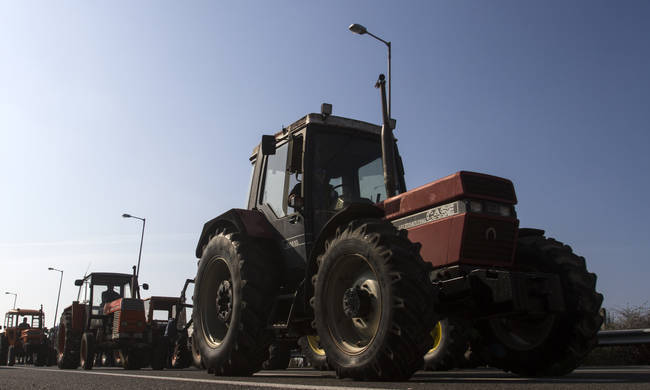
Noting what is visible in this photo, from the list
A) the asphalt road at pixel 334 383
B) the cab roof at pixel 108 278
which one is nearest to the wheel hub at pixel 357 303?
the asphalt road at pixel 334 383

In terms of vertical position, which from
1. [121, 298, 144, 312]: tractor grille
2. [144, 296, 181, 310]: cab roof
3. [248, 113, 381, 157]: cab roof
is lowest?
[121, 298, 144, 312]: tractor grille

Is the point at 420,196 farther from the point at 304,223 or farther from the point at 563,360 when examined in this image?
the point at 563,360

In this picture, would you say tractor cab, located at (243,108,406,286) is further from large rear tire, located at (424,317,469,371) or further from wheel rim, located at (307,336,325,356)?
wheel rim, located at (307,336,325,356)

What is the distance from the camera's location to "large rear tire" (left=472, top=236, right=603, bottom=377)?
5.46m

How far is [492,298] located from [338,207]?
89.8 inches

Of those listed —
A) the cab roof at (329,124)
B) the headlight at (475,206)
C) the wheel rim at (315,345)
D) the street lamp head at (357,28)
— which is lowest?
the wheel rim at (315,345)

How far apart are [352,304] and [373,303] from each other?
0.59 feet

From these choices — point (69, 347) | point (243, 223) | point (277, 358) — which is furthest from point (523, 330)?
point (69, 347)

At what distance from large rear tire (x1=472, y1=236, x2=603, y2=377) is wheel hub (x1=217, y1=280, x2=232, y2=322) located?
293 cm

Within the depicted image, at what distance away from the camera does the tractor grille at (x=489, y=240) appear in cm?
532

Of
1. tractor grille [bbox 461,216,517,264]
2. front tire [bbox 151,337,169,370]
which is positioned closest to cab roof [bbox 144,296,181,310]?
front tire [bbox 151,337,169,370]

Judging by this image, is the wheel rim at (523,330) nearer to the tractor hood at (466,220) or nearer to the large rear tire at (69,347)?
the tractor hood at (466,220)

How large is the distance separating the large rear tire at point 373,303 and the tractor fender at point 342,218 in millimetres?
161

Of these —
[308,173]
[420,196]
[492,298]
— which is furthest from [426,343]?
[308,173]
